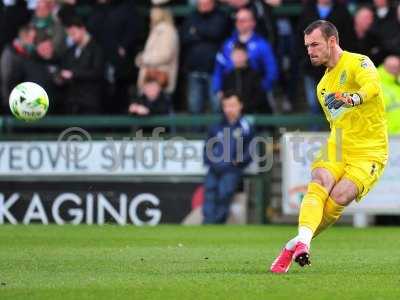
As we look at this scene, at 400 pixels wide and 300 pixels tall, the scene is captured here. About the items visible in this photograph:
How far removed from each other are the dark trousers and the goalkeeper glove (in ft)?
27.8

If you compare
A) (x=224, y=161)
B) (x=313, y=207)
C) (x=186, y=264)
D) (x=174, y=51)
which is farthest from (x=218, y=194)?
(x=313, y=207)

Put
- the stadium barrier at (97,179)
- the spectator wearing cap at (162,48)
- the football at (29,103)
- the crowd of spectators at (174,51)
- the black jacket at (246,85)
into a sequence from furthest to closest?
the spectator wearing cap at (162,48)
the stadium barrier at (97,179)
the black jacket at (246,85)
the crowd of spectators at (174,51)
the football at (29,103)

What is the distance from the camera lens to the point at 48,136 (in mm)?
18953

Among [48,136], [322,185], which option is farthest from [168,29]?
[322,185]

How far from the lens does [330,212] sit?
9969 millimetres

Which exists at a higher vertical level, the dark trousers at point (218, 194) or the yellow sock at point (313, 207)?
the yellow sock at point (313, 207)

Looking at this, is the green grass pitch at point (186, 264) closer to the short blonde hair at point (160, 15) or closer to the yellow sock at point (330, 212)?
the yellow sock at point (330, 212)

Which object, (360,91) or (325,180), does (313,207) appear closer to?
(325,180)

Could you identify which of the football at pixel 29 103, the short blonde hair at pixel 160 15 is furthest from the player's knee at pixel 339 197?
the short blonde hair at pixel 160 15

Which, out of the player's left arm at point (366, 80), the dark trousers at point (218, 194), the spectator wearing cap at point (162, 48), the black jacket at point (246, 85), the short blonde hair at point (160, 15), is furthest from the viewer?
the short blonde hair at point (160, 15)

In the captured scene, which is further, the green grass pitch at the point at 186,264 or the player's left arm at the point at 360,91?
the player's left arm at the point at 360,91

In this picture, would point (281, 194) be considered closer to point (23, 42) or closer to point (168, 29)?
point (168, 29)

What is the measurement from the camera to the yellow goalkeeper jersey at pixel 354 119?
10.0m

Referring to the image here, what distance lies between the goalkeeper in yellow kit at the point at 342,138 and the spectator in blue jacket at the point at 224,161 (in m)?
7.52
